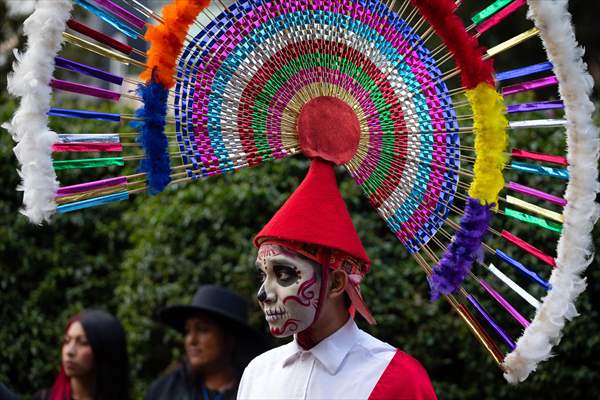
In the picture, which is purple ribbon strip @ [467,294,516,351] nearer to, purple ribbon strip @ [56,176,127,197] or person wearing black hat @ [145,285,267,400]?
purple ribbon strip @ [56,176,127,197]

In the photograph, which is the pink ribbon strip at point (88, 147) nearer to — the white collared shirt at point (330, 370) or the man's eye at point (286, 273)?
the man's eye at point (286, 273)

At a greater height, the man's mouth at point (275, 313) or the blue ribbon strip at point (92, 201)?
the blue ribbon strip at point (92, 201)

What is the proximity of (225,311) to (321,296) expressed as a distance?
6.99ft

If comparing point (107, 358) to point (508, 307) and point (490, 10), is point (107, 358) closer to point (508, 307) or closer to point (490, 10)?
point (508, 307)

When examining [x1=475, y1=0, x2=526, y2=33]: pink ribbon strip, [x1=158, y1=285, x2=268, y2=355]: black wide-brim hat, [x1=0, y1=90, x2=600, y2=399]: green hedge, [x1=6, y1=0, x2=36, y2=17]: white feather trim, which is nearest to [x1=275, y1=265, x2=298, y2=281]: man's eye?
[x1=475, y1=0, x2=526, y2=33]: pink ribbon strip

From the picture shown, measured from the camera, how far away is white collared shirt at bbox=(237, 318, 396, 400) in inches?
134

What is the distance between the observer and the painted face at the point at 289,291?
133 inches

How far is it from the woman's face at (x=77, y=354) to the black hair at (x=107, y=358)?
0.03 metres

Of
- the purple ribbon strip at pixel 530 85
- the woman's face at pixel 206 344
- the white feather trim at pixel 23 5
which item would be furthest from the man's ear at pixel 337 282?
the woman's face at pixel 206 344

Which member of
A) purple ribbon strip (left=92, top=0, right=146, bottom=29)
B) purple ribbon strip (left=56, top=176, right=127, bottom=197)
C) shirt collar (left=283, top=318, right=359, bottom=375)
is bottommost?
shirt collar (left=283, top=318, right=359, bottom=375)

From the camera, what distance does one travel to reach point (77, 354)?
18.5ft

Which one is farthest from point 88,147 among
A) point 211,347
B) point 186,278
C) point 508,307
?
point 186,278

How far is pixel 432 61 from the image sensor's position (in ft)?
11.3

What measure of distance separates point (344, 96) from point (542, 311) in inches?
41.0
